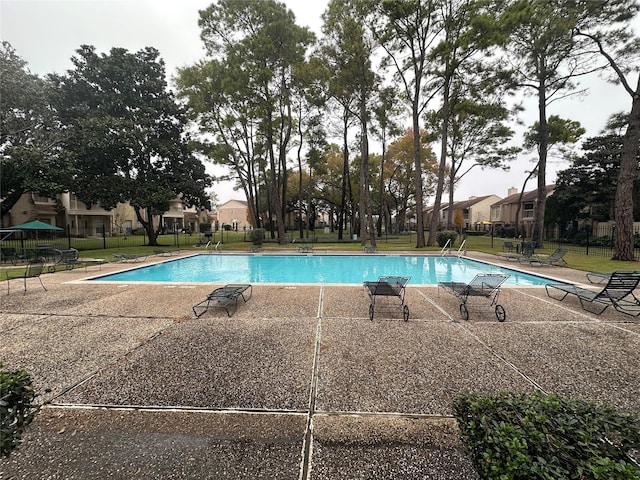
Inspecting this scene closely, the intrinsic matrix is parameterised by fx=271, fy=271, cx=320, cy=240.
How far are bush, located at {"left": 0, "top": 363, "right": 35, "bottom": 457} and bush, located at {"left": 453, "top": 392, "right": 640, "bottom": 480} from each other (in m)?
2.44

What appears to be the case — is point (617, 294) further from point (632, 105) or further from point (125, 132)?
point (125, 132)

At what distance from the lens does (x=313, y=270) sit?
42.9ft

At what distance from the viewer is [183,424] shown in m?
2.48

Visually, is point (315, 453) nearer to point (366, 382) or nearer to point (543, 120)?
point (366, 382)

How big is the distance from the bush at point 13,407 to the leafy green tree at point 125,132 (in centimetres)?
2119

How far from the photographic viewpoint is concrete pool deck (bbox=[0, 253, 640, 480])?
2.11m

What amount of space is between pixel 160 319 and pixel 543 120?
83.3ft

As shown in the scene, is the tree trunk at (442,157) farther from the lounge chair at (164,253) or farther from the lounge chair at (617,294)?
the lounge chair at (164,253)

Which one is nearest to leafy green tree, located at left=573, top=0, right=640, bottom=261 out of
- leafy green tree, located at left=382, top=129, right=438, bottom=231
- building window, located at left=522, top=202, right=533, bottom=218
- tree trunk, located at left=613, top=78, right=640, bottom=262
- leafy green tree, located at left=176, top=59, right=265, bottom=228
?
tree trunk, located at left=613, top=78, right=640, bottom=262

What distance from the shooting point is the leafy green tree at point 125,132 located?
18.8 m

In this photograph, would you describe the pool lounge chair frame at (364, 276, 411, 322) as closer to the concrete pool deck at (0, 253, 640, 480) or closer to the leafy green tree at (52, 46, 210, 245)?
the concrete pool deck at (0, 253, 640, 480)

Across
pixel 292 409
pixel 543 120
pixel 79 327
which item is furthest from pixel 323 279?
pixel 543 120

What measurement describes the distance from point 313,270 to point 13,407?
11.6m

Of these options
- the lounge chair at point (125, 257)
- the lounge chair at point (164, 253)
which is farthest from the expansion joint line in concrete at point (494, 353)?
the lounge chair at point (164, 253)
